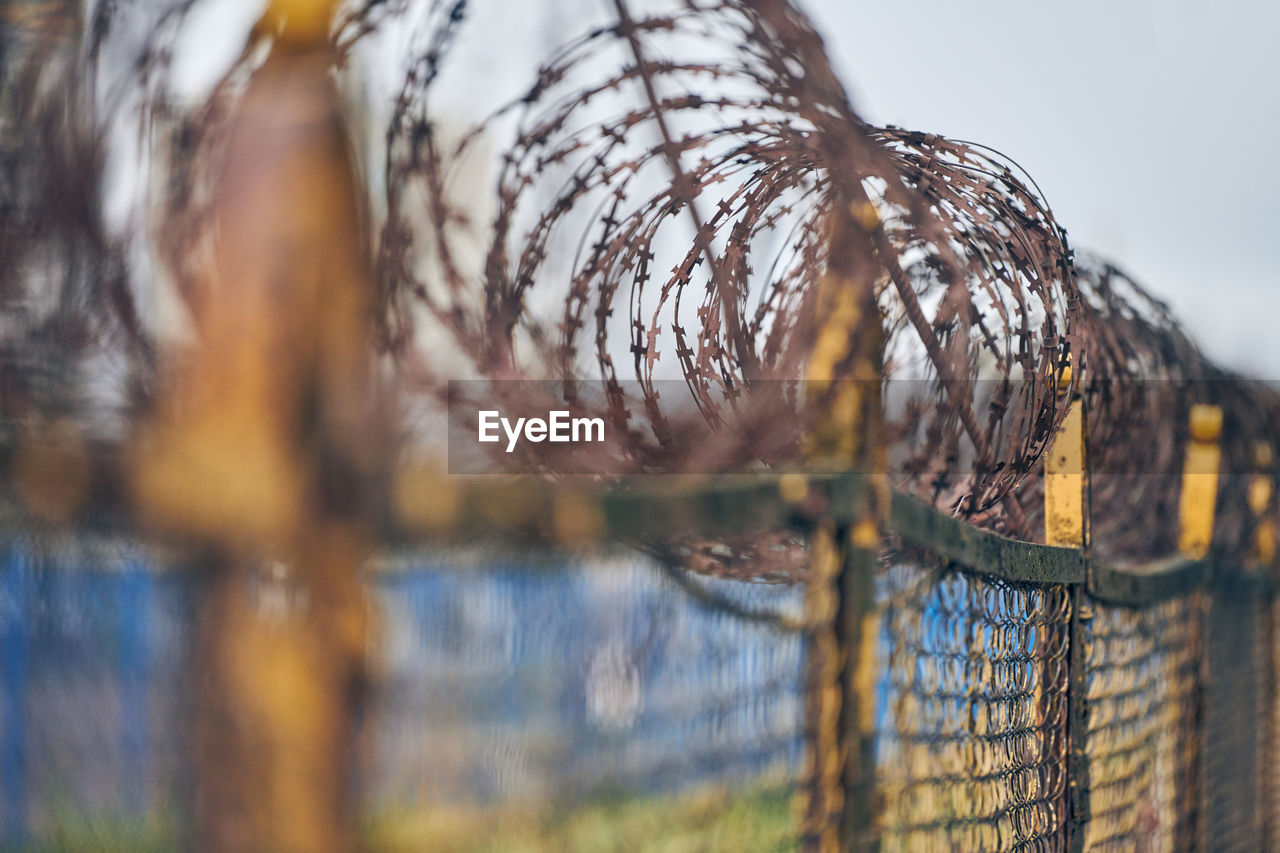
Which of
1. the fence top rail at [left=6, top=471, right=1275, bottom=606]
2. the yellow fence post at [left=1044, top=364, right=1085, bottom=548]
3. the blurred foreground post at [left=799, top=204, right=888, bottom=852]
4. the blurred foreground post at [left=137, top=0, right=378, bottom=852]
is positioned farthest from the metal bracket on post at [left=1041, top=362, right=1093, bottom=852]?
the blurred foreground post at [left=137, top=0, right=378, bottom=852]

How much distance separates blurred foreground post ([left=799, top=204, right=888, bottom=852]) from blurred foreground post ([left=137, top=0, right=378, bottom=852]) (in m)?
0.82

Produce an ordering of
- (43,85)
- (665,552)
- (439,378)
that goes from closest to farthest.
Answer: (43,85)
(665,552)
(439,378)

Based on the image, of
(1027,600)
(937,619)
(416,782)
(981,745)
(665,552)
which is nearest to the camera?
(416,782)

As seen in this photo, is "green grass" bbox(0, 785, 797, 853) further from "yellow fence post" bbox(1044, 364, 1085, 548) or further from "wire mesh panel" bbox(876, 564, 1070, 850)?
"yellow fence post" bbox(1044, 364, 1085, 548)

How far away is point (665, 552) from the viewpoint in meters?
1.50

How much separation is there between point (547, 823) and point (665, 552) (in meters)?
0.39

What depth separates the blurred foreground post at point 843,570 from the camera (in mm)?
1675

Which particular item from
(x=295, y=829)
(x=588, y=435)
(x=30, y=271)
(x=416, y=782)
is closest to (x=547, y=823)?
(x=416, y=782)

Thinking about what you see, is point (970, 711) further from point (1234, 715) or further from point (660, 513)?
point (1234, 715)

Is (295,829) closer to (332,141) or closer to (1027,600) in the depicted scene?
(332,141)

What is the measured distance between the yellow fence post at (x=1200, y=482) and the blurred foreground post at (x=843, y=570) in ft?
10.7

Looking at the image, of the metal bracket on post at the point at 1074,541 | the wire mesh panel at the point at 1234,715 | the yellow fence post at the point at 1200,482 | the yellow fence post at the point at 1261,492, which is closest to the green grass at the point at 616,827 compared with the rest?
the metal bracket on post at the point at 1074,541

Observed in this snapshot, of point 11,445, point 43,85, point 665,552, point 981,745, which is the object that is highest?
point 43,85

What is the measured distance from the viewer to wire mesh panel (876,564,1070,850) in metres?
1.99
